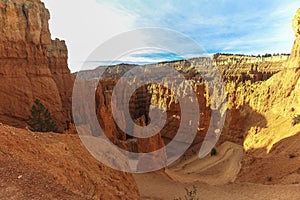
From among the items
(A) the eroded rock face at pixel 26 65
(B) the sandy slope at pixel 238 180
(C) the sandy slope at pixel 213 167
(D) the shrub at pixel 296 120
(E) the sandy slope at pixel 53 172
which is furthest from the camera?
(A) the eroded rock face at pixel 26 65

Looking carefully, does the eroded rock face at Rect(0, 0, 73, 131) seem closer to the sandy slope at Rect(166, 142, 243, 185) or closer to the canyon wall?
the canyon wall

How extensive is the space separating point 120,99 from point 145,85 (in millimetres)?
11998

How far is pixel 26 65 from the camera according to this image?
2617cm

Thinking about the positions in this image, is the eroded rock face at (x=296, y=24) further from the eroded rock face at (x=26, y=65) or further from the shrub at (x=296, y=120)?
the eroded rock face at (x=26, y=65)

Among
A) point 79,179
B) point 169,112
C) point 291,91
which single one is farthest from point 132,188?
point 169,112

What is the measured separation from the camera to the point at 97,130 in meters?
26.7

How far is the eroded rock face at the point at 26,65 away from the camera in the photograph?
78.2 feet

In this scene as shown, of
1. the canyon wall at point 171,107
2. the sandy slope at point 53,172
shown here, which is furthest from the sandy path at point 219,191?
the sandy slope at point 53,172

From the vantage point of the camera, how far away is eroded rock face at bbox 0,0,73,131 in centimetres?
2384

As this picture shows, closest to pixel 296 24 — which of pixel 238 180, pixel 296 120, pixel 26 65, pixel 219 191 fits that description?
pixel 296 120

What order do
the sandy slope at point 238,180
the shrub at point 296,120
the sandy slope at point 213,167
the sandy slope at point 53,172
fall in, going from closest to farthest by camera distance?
the sandy slope at point 53,172, the sandy slope at point 238,180, the shrub at point 296,120, the sandy slope at point 213,167

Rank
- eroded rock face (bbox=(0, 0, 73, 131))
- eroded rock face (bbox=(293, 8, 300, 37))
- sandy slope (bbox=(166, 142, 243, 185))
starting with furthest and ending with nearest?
eroded rock face (bbox=(293, 8, 300, 37)), eroded rock face (bbox=(0, 0, 73, 131)), sandy slope (bbox=(166, 142, 243, 185))

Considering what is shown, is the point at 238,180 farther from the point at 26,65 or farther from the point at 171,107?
the point at 26,65

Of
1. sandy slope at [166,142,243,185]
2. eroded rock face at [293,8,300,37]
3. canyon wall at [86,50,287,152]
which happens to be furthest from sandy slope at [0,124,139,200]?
eroded rock face at [293,8,300,37]
